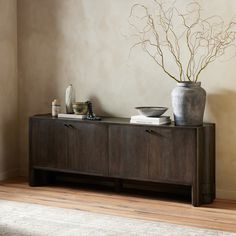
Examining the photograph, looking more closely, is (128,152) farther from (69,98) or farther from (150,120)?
(69,98)

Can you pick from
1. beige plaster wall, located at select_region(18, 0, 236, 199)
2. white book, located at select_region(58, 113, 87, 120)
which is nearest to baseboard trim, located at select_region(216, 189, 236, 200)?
beige plaster wall, located at select_region(18, 0, 236, 199)

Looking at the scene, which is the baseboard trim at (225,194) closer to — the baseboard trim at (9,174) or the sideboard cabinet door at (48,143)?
the sideboard cabinet door at (48,143)

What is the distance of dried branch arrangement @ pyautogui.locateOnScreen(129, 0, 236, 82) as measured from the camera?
180 inches

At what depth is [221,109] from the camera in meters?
4.60

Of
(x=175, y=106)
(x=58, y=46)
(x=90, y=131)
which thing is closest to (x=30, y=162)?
(x=90, y=131)

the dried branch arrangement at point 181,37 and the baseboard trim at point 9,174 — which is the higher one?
the dried branch arrangement at point 181,37

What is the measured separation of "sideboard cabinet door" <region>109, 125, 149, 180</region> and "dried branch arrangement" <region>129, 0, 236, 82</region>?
2.05 ft

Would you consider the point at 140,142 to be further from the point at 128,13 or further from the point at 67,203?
the point at 128,13

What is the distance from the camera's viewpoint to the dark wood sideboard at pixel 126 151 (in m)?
4.37

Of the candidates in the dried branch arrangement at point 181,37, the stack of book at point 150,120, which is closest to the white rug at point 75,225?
the stack of book at point 150,120

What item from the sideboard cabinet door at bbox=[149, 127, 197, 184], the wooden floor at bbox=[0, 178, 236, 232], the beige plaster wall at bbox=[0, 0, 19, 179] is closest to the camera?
the wooden floor at bbox=[0, 178, 236, 232]

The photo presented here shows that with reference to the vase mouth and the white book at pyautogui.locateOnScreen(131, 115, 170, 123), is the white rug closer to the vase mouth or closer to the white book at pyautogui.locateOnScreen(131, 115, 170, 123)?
the white book at pyautogui.locateOnScreen(131, 115, 170, 123)

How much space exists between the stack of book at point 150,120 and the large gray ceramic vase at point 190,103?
15 centimetres

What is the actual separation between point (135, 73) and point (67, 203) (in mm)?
1353
